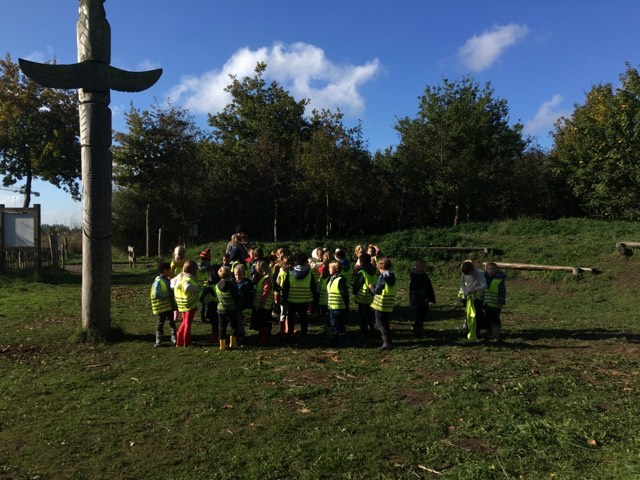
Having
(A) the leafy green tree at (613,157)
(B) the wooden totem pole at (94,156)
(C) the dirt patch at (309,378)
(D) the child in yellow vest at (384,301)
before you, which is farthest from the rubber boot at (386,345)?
(A) the leafy green tree at (613,157)

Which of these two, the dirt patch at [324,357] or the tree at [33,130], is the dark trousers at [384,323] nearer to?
the dirt patch at [324,357]

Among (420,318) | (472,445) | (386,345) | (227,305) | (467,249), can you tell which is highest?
(467,249)

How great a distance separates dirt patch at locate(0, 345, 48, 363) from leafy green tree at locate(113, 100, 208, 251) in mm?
19099

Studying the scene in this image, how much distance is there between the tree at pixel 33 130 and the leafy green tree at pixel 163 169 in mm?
2434

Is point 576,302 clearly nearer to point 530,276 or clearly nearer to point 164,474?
point 530,276

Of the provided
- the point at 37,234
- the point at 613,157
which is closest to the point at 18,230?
the point at 37,234

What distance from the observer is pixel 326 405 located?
562 centimetres

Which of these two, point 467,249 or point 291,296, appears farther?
point 467,249

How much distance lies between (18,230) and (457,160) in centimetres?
2089

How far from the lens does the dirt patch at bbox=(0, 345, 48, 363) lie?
777 centimetres

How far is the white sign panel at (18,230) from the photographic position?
1752 centimetres

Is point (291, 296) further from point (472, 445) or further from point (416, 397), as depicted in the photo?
point (472, 445)

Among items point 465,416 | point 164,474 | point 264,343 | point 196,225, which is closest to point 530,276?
point 264,343

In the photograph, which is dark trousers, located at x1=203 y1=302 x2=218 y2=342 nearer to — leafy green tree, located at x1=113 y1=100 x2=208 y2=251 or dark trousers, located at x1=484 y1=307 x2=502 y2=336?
dark trousers, located at x1=484 y1=307 x2=502 y2=336
